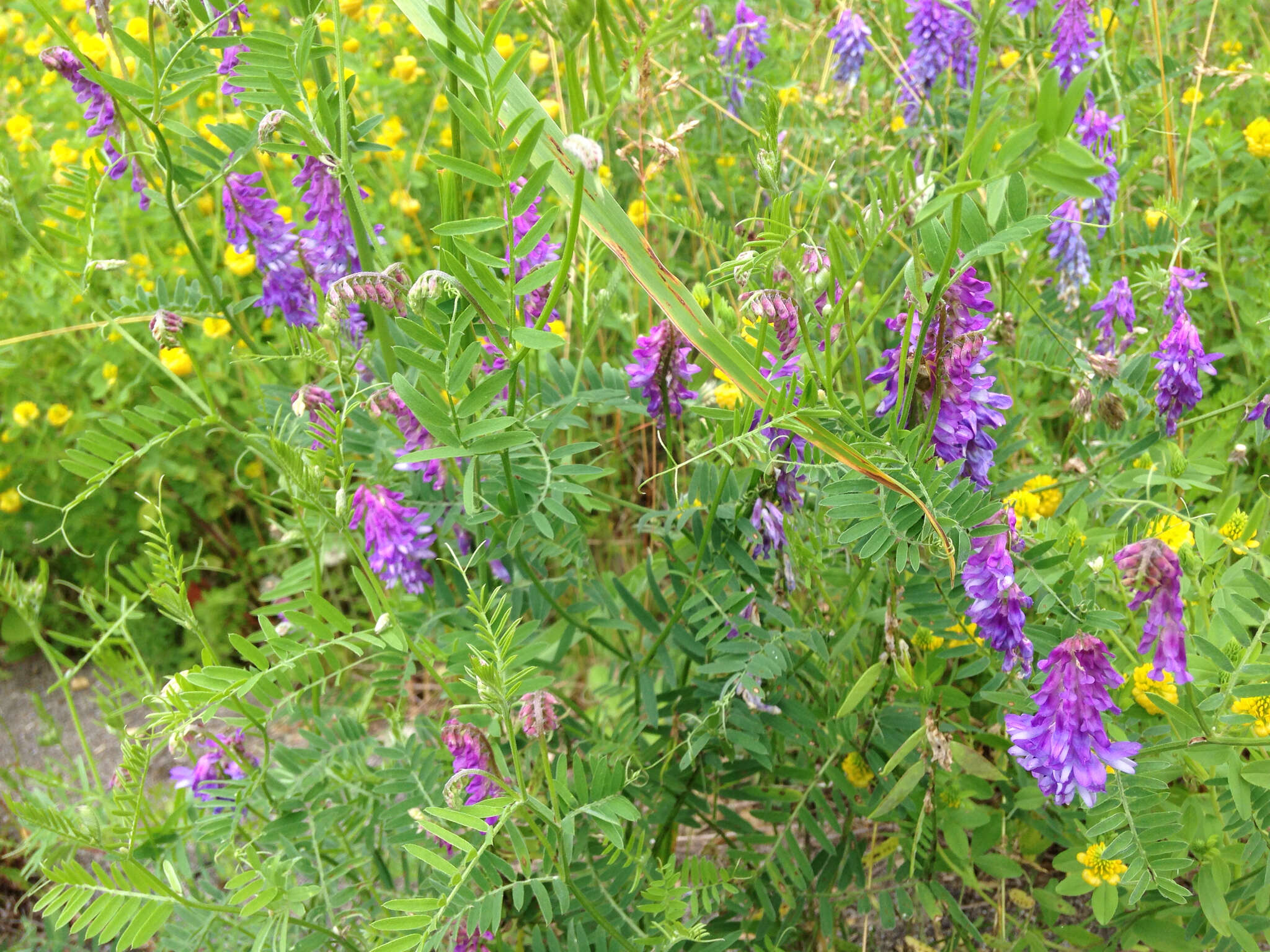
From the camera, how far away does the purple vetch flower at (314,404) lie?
125 centimetres

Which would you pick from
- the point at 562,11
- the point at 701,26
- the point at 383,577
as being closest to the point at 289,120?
the point at 562,11

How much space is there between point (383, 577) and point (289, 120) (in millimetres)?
605

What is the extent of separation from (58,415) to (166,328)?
170cm

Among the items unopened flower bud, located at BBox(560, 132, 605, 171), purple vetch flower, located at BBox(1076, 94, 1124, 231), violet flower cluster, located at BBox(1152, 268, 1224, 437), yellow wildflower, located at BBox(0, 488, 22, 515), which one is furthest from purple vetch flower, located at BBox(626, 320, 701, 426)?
yellow wildflower, located at BBox(0, 488, 22, 515)

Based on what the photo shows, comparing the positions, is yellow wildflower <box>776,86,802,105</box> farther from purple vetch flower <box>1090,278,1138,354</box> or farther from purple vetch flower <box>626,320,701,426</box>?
purple vetch flower <box>626,320,701,426</box>

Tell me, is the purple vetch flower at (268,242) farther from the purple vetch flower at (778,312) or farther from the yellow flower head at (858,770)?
the yellow flower head at (858,770)

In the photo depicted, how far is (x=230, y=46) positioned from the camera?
52.7 inches

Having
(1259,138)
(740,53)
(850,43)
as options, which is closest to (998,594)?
(1259,138)

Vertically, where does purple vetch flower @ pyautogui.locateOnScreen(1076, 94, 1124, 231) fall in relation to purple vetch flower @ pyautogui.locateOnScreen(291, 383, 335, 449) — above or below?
below

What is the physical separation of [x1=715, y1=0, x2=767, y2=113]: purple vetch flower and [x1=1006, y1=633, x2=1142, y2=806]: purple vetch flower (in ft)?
6.28

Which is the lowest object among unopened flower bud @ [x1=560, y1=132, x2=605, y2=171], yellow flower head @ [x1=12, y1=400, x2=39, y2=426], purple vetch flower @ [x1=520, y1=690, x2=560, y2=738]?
purple vetch flower @ [x1=520, y1=690, x2=560, y2=738]

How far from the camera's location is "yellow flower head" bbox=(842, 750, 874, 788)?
143 cm

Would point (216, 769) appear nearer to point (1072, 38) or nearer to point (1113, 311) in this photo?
point (1113, 311)

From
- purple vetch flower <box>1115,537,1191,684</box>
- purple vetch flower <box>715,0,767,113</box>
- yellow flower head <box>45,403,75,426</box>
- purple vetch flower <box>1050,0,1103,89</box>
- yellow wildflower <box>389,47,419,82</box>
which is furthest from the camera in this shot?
yellow wildflower <box>389,47,419,82</box>
